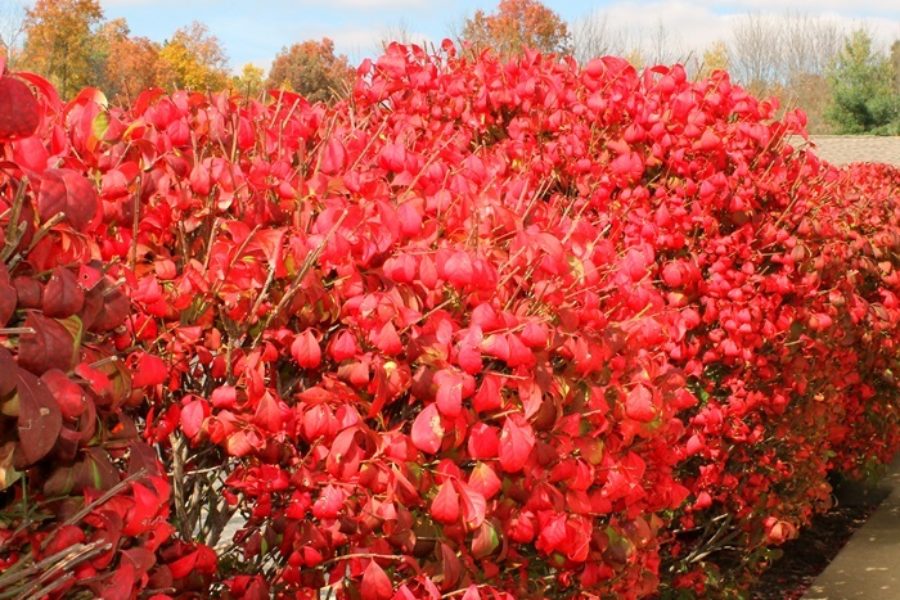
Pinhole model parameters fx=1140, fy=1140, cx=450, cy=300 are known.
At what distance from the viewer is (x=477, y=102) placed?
527 cm

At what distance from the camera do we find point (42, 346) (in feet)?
5.12

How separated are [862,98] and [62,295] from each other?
3970cm

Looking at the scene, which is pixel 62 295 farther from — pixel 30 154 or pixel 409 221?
pixel 409 221

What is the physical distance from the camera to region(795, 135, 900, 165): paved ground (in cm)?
2884

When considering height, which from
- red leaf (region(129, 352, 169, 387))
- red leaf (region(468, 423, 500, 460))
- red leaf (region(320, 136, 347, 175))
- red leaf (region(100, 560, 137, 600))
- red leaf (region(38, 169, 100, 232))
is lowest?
red leaf (region(468, 423, 500, 460))

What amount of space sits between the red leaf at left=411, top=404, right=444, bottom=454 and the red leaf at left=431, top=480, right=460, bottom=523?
86 mm

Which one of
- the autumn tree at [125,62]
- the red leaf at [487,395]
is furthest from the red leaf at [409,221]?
the autumn tree at [125,62]

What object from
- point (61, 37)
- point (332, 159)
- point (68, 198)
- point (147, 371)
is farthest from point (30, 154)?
point (61, 37)

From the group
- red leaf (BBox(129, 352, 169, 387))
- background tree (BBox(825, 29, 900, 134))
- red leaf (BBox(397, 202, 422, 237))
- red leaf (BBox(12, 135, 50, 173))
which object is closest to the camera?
red leaf (BBox(12, 135, 50, 173))

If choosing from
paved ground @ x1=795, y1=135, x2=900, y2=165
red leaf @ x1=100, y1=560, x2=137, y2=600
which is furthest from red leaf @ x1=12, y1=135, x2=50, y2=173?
paved ground @ x1=795, y1=135, x2=900, y2=165

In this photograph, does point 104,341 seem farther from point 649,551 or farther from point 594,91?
point 594,91

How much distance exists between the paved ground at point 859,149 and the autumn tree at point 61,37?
3338cm

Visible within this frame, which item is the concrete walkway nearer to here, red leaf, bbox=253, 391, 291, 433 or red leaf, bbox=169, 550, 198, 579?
red leaf, bbox=253, 391, 291, 433

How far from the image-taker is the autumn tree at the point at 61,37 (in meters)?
51.0
